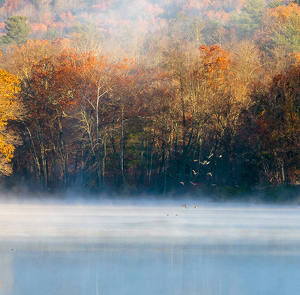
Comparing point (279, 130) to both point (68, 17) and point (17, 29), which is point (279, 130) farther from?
point (68, 17)

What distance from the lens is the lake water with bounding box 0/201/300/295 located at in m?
10.1

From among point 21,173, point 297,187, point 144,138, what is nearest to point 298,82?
point 297,187

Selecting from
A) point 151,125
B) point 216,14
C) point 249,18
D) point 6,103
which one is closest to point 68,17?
point 216,14

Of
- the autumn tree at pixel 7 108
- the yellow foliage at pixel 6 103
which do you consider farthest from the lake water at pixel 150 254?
the autumn tree at pixel 7 108

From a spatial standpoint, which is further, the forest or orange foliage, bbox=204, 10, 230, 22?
orange foliage, bbox=204, 10, 230, 22

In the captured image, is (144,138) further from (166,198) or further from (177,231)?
(177,231)

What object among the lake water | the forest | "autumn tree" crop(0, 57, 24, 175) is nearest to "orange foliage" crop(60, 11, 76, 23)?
the forest

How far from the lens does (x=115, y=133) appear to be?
40531 mm

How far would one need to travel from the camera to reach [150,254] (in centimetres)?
1344

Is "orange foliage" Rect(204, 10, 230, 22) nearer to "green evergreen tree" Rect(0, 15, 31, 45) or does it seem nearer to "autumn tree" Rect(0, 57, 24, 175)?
"green evergreen tree" Rect(0, 15, 31, 45)

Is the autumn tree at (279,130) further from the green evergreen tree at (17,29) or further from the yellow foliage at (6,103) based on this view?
the green evergreen tree at (17,29)

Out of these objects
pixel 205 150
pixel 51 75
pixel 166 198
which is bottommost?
pixel 166 198

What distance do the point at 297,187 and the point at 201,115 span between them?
9569mm

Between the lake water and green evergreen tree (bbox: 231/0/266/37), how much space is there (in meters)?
61.7
